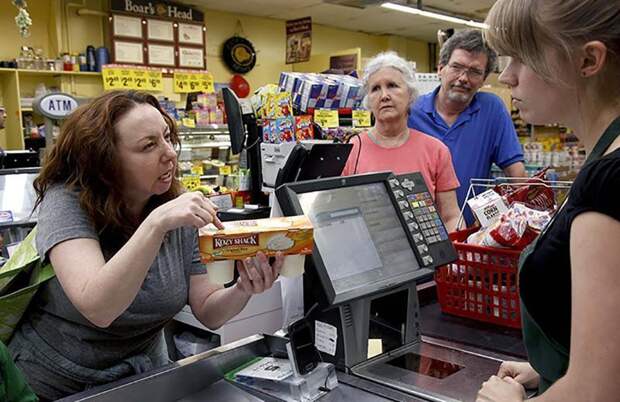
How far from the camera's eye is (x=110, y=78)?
6234 mm

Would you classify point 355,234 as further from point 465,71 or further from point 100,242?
point 465,71

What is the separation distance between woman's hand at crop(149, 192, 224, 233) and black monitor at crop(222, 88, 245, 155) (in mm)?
1428

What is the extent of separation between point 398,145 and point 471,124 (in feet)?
1.76

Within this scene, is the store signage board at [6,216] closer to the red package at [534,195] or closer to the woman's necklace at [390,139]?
the woman's necklace at [390,139]

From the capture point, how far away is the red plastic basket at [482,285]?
152 cm

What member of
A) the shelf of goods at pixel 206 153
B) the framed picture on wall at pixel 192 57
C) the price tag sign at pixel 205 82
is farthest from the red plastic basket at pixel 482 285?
the framed picture on wall at pixel 192 57

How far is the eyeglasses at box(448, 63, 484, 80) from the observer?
2.84 meters

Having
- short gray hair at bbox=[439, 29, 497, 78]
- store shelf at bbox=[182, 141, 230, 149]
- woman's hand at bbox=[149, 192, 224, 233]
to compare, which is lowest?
woman's hand at bbox=[149, 192, 224, 233]

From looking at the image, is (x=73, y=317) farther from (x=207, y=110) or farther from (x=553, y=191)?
(x=207, y=110)

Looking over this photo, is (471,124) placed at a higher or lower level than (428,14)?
lower

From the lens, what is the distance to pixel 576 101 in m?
0.85

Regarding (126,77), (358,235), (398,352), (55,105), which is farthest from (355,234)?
(126,77)

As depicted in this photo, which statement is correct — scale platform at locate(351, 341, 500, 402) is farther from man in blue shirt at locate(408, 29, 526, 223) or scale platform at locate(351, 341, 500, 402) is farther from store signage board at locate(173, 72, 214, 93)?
store signage board at locate(173, 72, 214, 93)

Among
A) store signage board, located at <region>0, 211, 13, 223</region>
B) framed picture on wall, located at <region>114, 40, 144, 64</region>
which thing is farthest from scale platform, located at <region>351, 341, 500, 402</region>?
framed picture on wall, located at <region>114, 40, 144, 64</region>
